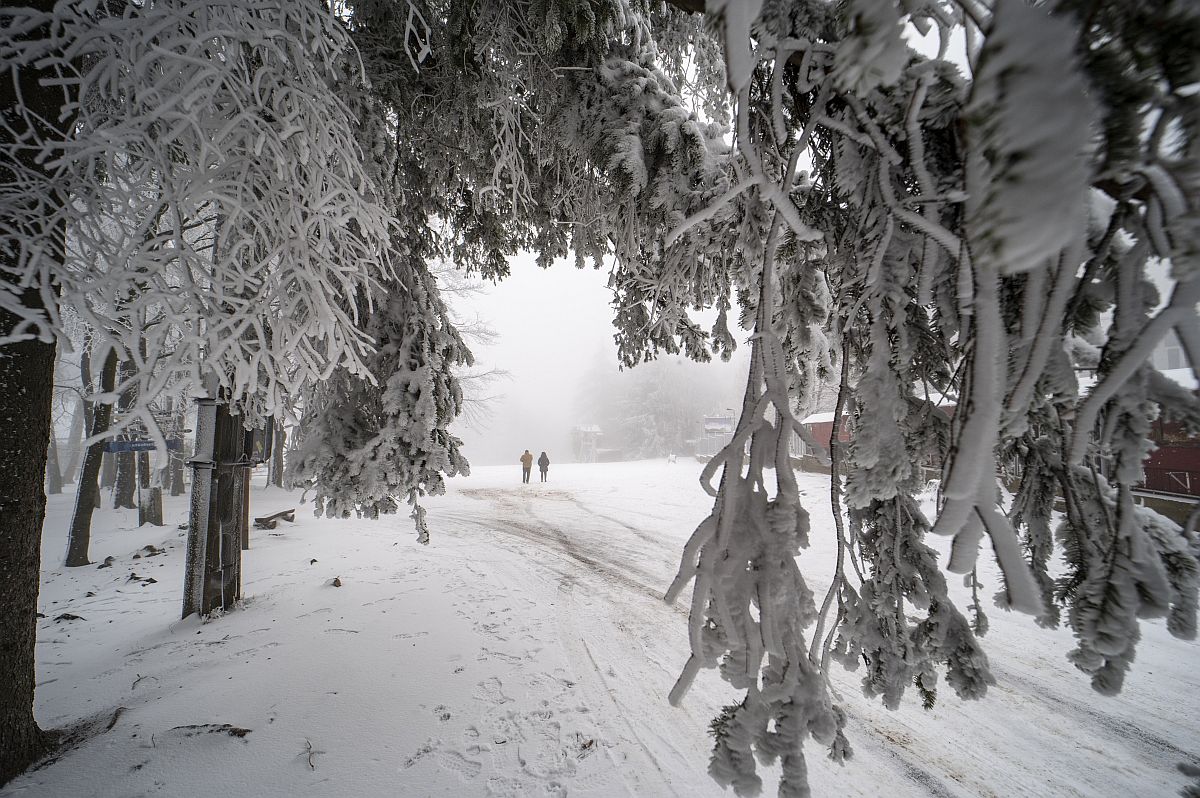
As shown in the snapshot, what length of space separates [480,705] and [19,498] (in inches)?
127

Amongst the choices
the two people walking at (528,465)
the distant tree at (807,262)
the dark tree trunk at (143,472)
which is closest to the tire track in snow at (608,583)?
the distant tree at (807,262)

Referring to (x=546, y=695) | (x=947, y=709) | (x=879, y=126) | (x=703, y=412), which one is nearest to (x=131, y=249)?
(x=879, y=126)

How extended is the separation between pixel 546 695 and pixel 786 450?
10.5 feet

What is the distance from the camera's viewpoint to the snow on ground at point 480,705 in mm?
2496

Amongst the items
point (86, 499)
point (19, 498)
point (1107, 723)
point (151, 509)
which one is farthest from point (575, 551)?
point (151, 509)

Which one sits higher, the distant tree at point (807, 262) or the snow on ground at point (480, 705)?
the distant tree at point (807, 262)

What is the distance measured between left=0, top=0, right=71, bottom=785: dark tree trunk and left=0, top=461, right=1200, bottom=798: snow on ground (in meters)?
0.28

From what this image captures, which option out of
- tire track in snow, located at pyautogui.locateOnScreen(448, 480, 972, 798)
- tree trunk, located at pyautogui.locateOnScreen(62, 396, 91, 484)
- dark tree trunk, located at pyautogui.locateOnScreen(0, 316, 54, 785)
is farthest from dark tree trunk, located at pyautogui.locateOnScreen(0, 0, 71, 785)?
tree trunk, located at pyautogui.locateOnScreen(62, 396, 91, 484)

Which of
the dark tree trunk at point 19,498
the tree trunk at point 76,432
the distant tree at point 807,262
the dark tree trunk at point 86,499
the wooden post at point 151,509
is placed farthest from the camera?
the tree trunk at point 76,432

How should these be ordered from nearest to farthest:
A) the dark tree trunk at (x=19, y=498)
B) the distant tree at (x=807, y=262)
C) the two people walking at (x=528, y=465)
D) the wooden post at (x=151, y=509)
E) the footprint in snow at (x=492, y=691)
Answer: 1. the distant tree at (x=807, y=262)
2. the dark tree trunk at (x=19, y=498)
3. the footprint in snow at (x=492, y=691)
4. the wooden post at (x=151, y=509)
5. the two people walking at (x=528, y=465)

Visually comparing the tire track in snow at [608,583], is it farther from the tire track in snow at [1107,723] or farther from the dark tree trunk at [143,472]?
the dark tree trunk at [143,472]

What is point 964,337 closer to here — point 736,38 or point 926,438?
point 926,438

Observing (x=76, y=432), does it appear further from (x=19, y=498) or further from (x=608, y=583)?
(x=608, y=583)

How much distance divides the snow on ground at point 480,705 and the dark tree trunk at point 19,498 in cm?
28
